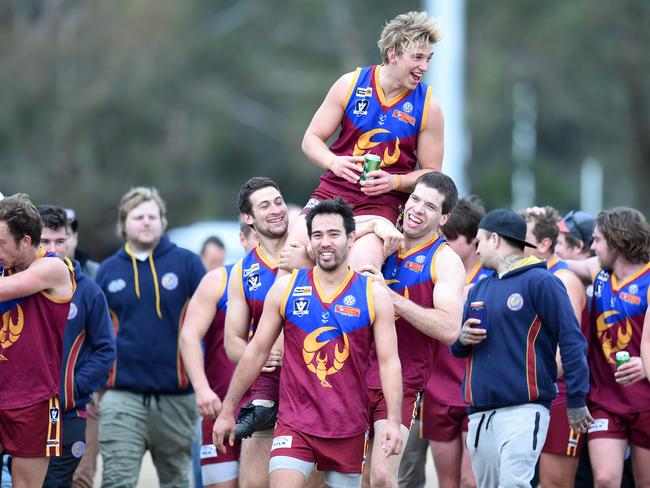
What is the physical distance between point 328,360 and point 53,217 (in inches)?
111

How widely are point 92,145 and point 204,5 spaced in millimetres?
11532

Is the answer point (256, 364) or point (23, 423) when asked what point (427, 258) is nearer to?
point (256, 364)

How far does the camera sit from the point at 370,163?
25.2ft

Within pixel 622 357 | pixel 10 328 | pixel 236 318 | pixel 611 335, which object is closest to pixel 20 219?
pixel 10 328

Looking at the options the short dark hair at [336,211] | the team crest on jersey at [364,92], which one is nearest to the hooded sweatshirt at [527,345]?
the short dark hair at [336,211]

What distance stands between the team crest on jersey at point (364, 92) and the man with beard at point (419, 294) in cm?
66

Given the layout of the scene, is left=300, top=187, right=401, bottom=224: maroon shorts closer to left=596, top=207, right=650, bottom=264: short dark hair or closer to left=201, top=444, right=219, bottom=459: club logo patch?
left=596, top=207, right=650, bottom=264: short dark hair

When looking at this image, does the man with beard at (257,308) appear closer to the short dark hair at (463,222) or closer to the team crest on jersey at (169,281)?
the team crest on jersey at (169,281)

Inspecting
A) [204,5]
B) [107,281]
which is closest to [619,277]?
[107,281]

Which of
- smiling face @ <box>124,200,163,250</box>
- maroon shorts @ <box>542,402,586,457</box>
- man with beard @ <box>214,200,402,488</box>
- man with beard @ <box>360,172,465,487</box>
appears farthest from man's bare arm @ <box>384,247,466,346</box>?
smiling face @ <box>124,200,163,250</box>

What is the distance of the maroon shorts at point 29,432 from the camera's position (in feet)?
25.0

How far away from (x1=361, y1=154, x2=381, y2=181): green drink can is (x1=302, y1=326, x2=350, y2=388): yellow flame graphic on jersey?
3.53 feet

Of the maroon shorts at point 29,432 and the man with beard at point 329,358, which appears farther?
the maroon shorts at point 29,432

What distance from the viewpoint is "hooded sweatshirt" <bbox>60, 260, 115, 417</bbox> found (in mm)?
8656
